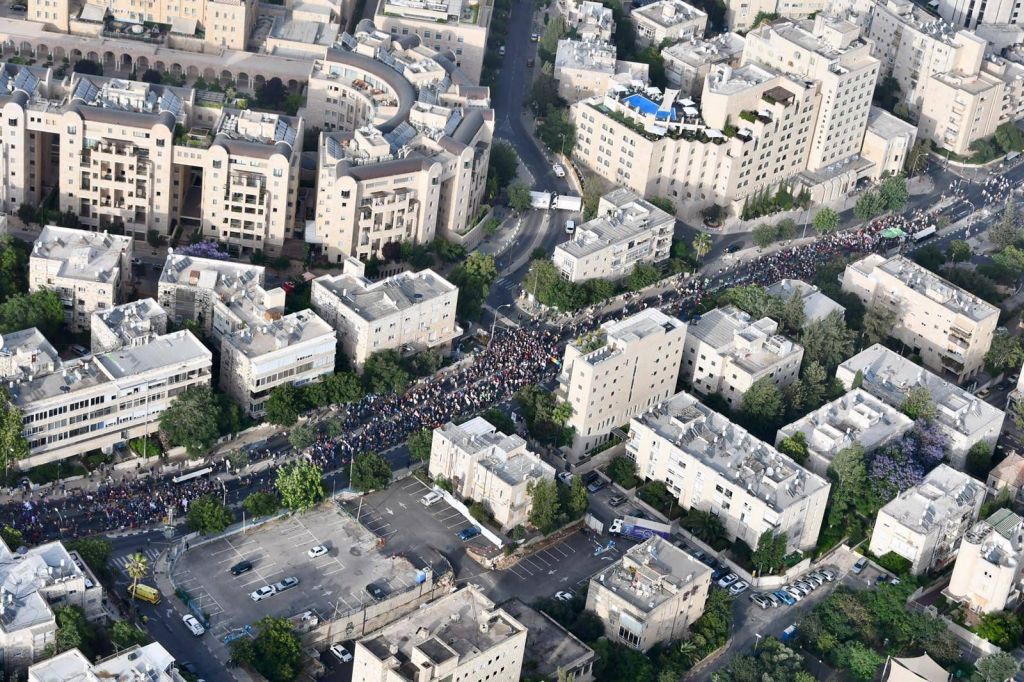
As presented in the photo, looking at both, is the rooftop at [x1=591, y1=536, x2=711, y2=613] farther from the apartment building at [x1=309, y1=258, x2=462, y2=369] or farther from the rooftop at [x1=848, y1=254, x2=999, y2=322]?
the rooftop at [x1=848, y1=254, x2=999, y2=322]

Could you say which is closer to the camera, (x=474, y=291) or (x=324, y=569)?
(x=324, y=569)

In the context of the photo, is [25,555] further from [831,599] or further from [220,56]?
[220,56]

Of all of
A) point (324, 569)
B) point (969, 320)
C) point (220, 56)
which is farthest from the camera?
point (220, 56)

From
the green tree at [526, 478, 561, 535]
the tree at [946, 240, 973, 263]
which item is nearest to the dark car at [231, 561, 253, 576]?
the green tree at [526, 478, 561, 535]

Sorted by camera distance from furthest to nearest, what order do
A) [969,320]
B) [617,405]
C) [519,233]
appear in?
[519,233], [969,320], [617,405]

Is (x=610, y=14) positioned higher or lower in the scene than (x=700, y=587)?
higher

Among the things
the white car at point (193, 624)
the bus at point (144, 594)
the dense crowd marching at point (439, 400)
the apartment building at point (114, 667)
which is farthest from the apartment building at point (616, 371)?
the apartment building at point (114, 667)

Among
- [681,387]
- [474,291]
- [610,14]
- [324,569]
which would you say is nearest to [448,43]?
[610,14]
